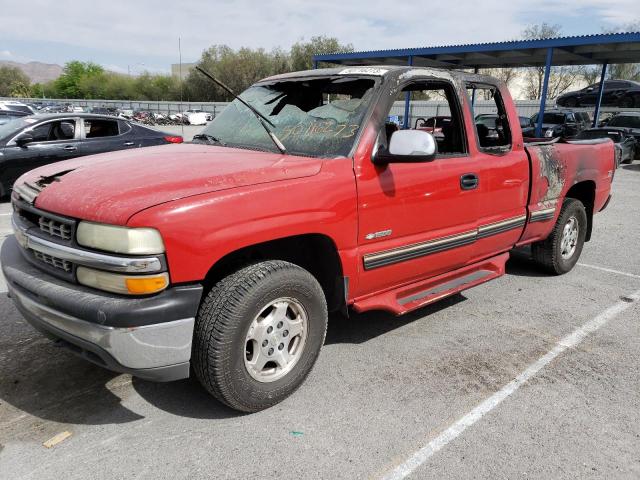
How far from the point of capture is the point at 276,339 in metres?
2.84

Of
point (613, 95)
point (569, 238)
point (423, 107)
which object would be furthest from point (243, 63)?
point (569, 238)

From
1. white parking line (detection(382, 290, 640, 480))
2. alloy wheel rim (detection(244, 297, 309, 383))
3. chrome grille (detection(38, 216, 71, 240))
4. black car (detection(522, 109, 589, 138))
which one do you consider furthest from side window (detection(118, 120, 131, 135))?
black car (detection(522, 109, 589, 138))

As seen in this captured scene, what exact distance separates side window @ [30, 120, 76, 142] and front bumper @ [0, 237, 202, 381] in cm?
713

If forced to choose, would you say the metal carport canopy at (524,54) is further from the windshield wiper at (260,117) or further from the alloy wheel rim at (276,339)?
the alloy wheel rim at (276,339)

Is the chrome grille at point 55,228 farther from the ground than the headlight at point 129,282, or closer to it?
farther from the ground

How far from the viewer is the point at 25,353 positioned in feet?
11.4

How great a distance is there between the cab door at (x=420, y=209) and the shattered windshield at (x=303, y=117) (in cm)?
21

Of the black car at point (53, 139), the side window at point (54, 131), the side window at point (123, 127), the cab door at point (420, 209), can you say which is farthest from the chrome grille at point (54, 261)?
the side window at point (123, 127)

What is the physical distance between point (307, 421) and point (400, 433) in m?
0.50

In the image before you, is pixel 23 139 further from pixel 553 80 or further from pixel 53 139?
pixel 553 80

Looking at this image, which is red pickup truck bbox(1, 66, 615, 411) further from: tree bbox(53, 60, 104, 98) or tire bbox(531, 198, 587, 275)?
tree bbox(53, 60, 104, 98)

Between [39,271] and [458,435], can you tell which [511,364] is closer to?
[458,435]

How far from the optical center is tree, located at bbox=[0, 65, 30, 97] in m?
100

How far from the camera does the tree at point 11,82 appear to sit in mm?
100438
